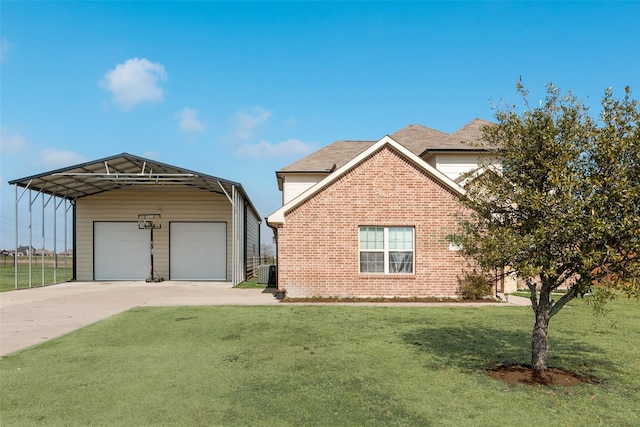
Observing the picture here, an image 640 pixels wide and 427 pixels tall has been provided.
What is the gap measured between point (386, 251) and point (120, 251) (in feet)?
55.4

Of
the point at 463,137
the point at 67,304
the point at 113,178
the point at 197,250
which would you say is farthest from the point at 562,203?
the point at 197,250

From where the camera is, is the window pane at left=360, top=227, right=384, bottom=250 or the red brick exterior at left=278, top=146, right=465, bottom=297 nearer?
the red brick exterior at left=278, top=146, right=465, bottom=297

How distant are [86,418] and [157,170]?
17836 millimetres

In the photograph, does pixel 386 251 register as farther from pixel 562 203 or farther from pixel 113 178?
pixel 113 178

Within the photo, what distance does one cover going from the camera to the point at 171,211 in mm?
23891

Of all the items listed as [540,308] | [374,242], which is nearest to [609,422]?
[540,308]

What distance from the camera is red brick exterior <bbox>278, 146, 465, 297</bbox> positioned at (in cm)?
1403

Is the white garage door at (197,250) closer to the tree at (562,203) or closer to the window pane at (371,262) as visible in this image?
the window pane at (371,262)

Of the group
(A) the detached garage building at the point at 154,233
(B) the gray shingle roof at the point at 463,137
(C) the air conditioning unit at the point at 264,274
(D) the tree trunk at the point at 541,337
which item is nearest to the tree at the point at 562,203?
(D) the tree trunk at the point at 541,337

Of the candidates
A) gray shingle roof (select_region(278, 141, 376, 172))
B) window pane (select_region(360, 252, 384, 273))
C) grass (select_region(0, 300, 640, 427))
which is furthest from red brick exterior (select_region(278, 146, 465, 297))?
gray shingle roof (select_region(278, 141, 376, 172))

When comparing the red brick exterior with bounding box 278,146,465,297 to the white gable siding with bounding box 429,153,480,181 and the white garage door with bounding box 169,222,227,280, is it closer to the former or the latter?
the white gable siding with bounding box 429,153,480,181

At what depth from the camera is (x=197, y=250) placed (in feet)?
78.7

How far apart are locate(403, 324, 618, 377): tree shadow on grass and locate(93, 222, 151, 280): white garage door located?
19.2m

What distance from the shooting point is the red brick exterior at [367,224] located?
14031 mm
